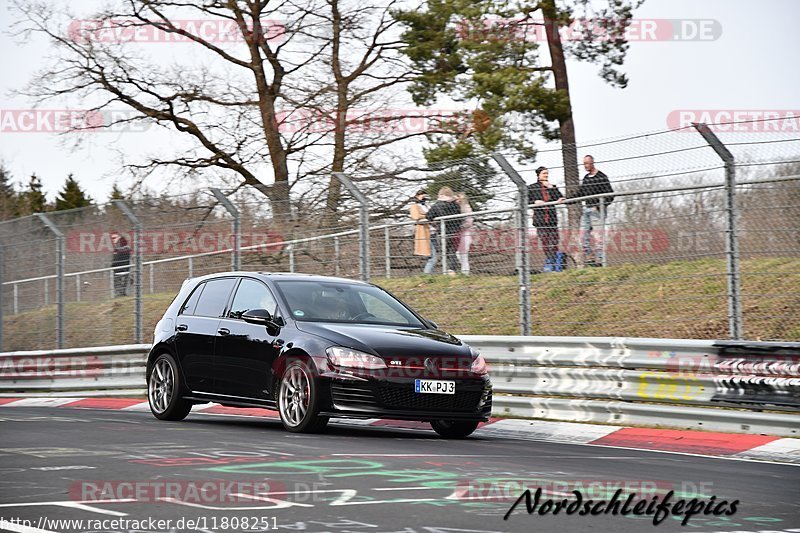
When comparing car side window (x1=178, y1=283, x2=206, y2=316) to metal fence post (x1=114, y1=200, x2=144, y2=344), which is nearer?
car side window (x1=178, y1=283, x2=206, y2=316)

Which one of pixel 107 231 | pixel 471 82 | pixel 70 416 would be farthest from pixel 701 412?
pixel 471 82

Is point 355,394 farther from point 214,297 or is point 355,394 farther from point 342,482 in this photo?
point 342,482

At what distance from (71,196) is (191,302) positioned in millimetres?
104771

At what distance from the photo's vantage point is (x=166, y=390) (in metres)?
12.9

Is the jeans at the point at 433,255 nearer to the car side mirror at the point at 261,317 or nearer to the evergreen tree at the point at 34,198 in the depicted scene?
the car side mirror at the point at 261,317

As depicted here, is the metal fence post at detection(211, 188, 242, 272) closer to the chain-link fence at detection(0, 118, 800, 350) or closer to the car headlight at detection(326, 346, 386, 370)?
the chain-link fence at detection(0, 118, 800, 350)

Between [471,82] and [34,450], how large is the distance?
69.1ft

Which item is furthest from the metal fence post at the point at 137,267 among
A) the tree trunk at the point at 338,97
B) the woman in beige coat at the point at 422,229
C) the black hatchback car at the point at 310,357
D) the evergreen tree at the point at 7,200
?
the evergreen tree at the point at 7,200

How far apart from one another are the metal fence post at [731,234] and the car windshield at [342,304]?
301 centimetres

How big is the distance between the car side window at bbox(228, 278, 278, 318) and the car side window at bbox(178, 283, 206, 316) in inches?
29.3

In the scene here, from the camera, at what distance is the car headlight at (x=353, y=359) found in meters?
10.7

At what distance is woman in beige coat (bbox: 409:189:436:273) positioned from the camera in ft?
50.8

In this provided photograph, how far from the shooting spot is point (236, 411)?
1530 cm

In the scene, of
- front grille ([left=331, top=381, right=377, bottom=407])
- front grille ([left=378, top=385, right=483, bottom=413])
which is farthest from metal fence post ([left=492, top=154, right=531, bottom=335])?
front grille ([left=331, top=381, right=377, bottom=407])
